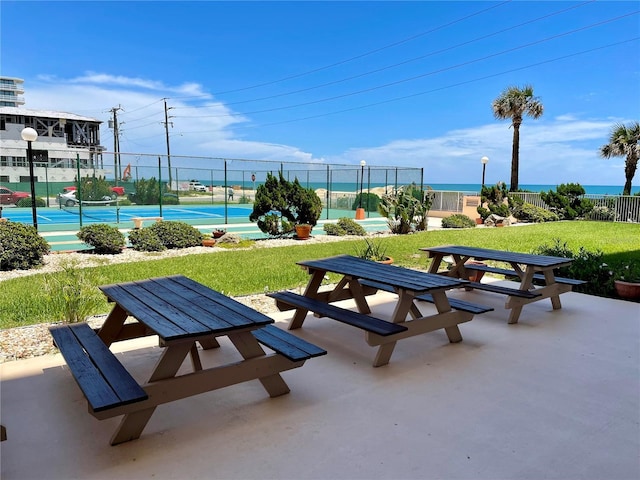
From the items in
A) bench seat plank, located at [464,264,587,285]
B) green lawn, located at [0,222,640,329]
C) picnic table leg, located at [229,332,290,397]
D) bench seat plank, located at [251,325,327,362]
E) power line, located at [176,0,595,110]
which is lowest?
green lawn, located at [0,222,640,329]

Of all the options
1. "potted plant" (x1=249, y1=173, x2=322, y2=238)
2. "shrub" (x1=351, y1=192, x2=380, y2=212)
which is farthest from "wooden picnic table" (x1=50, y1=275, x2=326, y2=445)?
"shrub" (x1=351, y1=192, x2=380, y2=212)

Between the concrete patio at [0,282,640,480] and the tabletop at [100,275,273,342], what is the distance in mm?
568

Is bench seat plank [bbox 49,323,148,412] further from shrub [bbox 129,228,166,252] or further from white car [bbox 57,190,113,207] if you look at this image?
white car [bbox 57,190,113,207]

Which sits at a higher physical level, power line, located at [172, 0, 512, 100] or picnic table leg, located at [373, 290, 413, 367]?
power line, located at [172, 0, 512, 100]

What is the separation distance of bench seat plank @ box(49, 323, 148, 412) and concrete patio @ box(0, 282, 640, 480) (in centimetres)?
32

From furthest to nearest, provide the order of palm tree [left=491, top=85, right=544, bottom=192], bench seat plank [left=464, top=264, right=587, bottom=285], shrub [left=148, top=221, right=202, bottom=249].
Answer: palm tree [left=491, top=85, right=544, bottom=192], shrub [left=148, top=221, right=202, bottom=249], bench seat plank [left=464, top=264, right=587, bottom=285]

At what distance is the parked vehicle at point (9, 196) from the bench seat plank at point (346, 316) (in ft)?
54.2

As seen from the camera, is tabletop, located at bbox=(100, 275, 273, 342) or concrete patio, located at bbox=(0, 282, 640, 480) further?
tabletop, located at bbox=(100, 275, 273, 342)

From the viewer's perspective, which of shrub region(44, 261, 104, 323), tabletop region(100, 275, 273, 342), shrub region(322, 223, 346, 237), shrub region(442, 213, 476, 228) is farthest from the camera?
shrub region(442, 213, 476, 228)

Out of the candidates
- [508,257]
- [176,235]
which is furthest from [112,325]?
[176,235]

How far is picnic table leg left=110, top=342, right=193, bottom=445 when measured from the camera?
7.52 feet

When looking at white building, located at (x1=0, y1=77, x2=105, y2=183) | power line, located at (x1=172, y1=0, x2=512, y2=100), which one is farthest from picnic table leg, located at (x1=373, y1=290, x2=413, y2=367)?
white building, located at (x1=0, y1=77, x2=105, y2=183)

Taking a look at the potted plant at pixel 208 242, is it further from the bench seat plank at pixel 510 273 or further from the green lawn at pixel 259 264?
the bench seat plank at pixel 510 273

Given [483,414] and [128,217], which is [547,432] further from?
[128,217]
